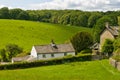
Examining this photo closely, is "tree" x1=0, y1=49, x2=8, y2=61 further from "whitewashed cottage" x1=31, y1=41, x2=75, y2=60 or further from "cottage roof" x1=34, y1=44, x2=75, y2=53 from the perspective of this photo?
"cottage roof" x1=34, y1=44, x2=75, y2=53

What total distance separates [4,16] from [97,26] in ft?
282

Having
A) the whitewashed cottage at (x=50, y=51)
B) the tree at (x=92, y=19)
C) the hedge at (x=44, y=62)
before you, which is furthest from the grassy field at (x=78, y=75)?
the tree at (x=92, y=19)

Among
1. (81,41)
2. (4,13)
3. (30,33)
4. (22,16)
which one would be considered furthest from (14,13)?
(81,41)

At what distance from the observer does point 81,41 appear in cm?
10806

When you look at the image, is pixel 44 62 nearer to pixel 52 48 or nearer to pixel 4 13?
pixel 52 48

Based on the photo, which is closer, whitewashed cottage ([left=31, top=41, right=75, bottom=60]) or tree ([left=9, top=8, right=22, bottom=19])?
whitewashed cottage ([left=31, top=41, right=75, bottom=60])

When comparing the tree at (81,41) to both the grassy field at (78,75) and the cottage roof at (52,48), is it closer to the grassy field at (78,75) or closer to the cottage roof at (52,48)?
the cottage roof at (52,48)

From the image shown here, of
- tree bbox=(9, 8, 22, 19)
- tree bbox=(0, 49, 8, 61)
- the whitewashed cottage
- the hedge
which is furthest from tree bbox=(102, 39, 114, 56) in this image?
Result: tree bbox=(9, 8, 22, 19)

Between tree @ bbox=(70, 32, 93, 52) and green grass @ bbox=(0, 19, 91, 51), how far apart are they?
1958 centimetres

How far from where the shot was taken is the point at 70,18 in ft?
648

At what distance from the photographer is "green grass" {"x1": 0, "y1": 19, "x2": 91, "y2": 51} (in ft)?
422

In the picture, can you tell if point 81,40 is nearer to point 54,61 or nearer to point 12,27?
point 54,61

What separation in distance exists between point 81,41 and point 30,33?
40.9 meters

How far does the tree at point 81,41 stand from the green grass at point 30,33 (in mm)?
19578
